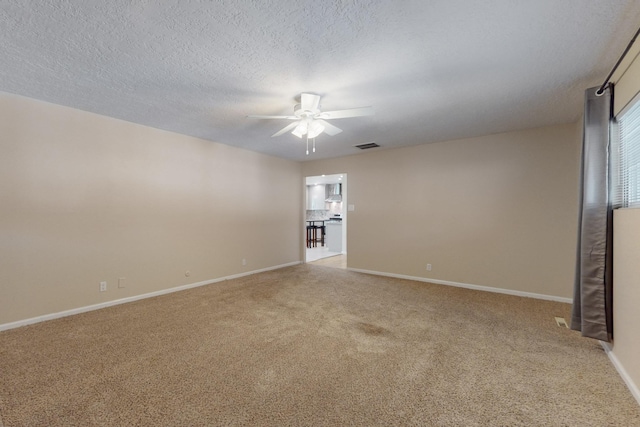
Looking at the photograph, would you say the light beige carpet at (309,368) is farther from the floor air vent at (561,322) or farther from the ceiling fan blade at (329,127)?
the ceiling fan blade at (329,127)

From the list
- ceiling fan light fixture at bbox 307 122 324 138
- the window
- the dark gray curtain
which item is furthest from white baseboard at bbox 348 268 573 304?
ceiling fan light fixture at bbox 307 122 324 138

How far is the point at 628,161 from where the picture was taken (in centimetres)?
209

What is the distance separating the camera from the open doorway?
27.2 feet

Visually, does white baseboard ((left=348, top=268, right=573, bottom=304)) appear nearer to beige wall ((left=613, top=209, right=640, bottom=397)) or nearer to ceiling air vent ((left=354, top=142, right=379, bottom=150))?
beige wall ((left=613, top=209, right=640, bottom=397))

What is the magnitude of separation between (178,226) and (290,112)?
2.50 meters

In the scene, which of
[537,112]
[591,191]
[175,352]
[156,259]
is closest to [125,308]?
[156,259]

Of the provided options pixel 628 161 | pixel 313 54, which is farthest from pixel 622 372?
pixel 313 54

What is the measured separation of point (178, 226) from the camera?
419 cm

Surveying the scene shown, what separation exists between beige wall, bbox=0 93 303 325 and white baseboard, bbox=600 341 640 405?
15.8 ft

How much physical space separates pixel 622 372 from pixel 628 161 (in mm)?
1575

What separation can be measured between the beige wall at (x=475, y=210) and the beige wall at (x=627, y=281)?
70.5 inches

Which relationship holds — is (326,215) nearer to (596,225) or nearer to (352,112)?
(352,112)

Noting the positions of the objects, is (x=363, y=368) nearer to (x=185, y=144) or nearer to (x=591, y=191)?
(x=591, y=191)

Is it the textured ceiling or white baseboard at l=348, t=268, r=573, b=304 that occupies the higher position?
the textured ceiling
